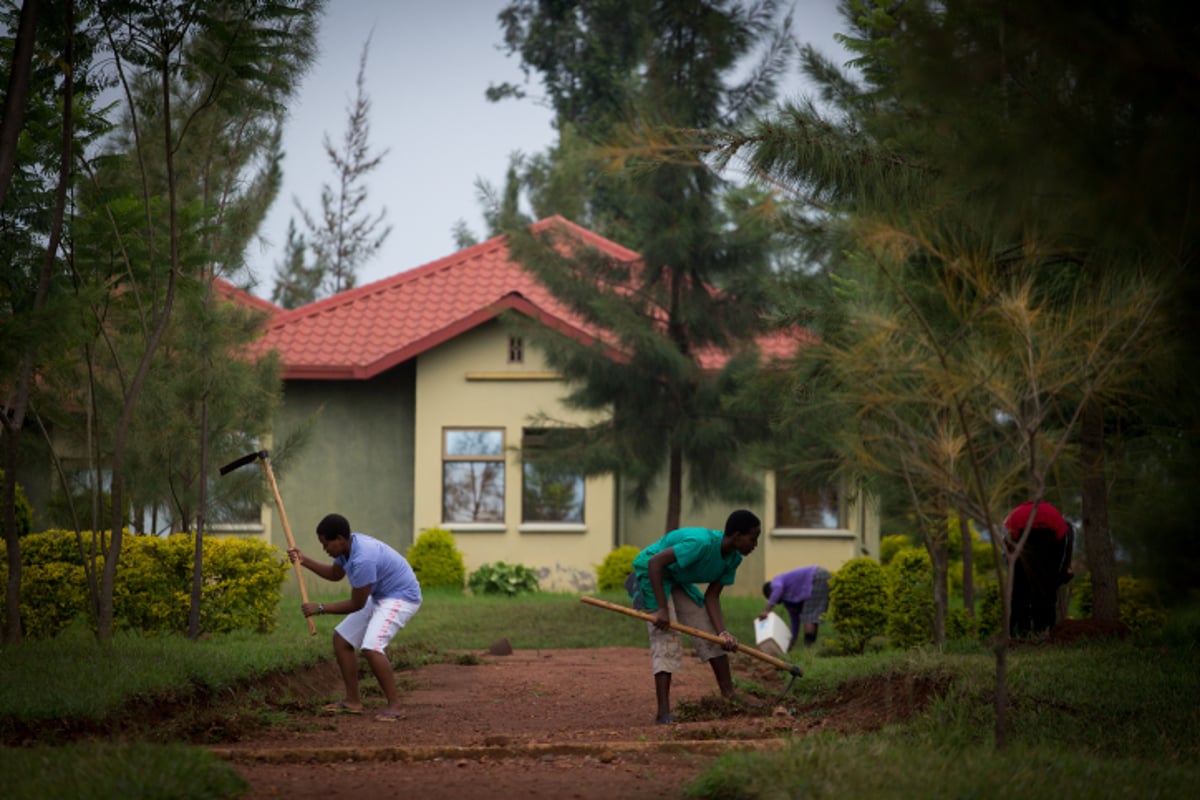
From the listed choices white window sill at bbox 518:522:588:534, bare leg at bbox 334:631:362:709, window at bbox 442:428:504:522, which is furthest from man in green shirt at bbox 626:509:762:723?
window at bbox 442:428:504:522

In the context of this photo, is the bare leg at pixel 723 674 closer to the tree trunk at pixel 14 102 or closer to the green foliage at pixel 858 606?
the green foliage at pixel 858 606

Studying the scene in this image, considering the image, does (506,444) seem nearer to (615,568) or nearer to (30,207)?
(615,568)

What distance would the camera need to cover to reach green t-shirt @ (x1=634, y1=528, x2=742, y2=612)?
381 inches

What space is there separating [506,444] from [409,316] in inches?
131

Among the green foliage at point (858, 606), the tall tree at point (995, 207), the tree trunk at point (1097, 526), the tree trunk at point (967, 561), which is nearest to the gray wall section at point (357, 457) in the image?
the green foliage at point (858, 606)

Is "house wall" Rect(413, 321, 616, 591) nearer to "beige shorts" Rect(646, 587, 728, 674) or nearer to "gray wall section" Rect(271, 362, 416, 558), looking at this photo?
"gray wall section" Rect(271, 362, 416, 558)

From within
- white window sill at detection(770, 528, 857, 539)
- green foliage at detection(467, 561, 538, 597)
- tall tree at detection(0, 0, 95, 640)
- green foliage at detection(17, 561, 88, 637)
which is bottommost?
green foliage at detection(467, 561, 538, 597)

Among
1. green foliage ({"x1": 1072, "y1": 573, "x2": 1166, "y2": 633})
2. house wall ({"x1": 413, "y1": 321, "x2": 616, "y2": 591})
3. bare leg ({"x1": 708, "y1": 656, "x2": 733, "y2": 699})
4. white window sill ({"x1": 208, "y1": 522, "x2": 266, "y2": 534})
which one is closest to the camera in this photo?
bare leg ({"x1": 708, "y1": 656, "x2": 733, "y2": 699})

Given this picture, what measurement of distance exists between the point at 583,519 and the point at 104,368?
34.4 feet

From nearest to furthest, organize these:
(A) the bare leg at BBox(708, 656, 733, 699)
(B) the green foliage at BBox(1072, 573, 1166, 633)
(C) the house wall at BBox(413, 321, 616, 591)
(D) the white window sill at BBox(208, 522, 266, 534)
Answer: (A) the bare leg at BBox(708, 656, 733, 699) < (B) the green foliage at BBox(1072, 573, 1166, 633) < (C) the house wall at BBox(413, 321, 616, 591) < (D) the white window sill at BBox(208, 522, 266, 534)

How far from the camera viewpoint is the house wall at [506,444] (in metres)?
24.1

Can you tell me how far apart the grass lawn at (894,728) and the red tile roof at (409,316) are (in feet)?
35.5

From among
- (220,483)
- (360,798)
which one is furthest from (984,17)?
(220,483)

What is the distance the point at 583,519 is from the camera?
960 inches
